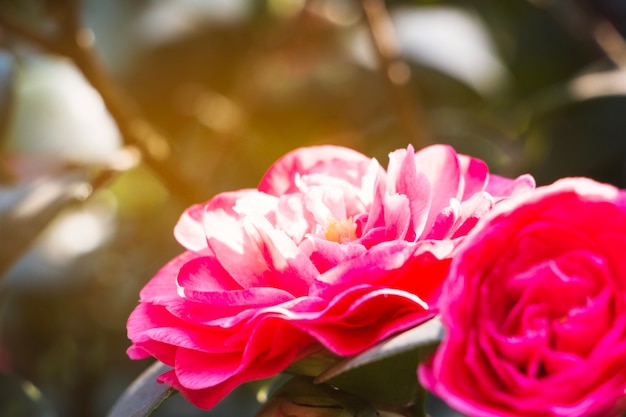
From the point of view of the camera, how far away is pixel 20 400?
2.41 ft

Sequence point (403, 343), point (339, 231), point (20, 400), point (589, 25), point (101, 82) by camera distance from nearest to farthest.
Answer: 1. point (403, 343)
2. point (339, 231)
3. point (20, 400)
4. point (101, 82)
5. point (589, 25)

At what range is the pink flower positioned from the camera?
1.13 ft

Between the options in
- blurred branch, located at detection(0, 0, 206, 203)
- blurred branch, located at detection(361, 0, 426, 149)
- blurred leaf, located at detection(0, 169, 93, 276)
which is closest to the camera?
blurred leaf, located at detection(0, 169, 93, 276)

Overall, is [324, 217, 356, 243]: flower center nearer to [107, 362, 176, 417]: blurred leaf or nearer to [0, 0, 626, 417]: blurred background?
[107, 362, 176, 417]: blurred leaf

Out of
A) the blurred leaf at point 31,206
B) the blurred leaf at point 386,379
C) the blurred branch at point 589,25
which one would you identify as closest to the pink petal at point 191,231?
the blurred leaf at point 386,379

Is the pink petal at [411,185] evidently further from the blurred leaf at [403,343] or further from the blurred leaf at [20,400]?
the blurred leaf at [20,400]

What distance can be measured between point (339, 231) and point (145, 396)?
0.55 feet

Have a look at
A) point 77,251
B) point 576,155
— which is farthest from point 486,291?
point 77,251

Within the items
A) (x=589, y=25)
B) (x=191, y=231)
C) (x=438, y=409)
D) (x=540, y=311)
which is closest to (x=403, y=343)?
(x=540, y=311)

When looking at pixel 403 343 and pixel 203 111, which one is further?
pixel 203 111

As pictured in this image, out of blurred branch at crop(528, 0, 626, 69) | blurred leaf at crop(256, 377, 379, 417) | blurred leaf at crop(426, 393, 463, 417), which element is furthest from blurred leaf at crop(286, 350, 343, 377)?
blurred branch at crop(528, 0, 626, 69)

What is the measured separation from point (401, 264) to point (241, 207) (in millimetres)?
119

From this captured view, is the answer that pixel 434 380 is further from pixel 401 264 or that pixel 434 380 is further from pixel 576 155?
pixel 576 155

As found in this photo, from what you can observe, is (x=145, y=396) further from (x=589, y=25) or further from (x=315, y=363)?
(x=589, y=25)
